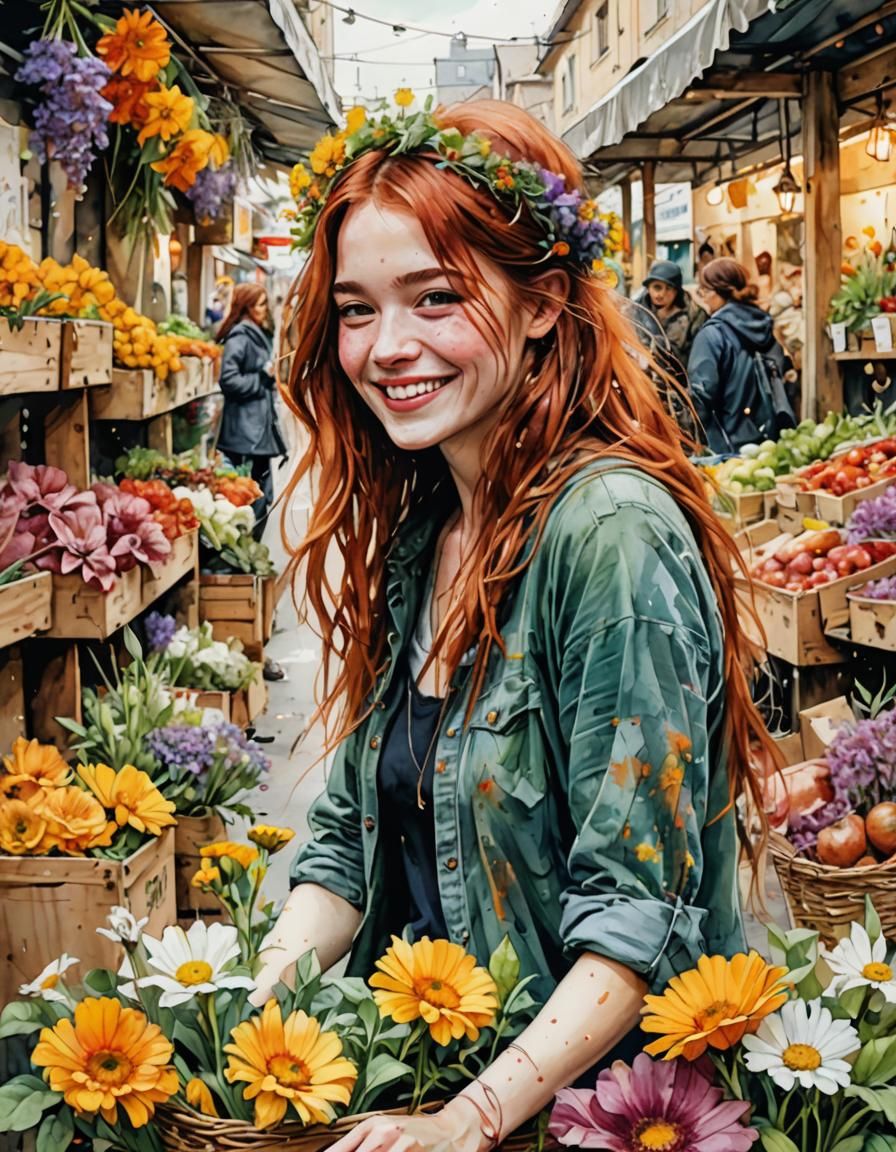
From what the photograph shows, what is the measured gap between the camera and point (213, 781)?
363 centimetres

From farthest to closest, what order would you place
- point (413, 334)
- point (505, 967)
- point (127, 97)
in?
point (127, 97) < point (413, 334) < point (505, 967)

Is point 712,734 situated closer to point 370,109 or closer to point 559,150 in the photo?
point 559,150

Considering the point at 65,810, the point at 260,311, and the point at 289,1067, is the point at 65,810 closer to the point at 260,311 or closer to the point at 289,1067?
the point at 289,1067

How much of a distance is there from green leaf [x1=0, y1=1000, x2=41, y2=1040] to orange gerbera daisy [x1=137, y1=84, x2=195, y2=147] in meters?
3.84

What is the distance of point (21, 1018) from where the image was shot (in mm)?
1188

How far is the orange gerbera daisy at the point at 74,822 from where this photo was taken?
2.93 m

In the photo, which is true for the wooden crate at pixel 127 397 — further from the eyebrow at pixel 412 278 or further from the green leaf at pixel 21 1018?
the green leaf at pixel 21 1018

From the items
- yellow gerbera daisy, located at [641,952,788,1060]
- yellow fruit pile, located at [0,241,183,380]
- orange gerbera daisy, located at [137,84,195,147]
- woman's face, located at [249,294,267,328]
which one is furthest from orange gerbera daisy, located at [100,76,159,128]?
woman's face, located at [249,294,267,328]

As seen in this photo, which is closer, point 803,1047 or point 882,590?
point 803,1047

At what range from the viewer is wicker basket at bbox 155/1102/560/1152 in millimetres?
1097

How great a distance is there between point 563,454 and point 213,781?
8.28ft

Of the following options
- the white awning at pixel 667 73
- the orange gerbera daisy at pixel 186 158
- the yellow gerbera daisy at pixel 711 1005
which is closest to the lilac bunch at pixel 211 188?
the orange gerbera daisy at pixel 186 158

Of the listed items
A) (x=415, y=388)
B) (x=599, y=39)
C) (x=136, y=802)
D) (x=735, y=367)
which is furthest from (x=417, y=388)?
(x=599, y=39)

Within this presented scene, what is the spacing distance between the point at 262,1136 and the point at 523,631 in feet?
1.56
